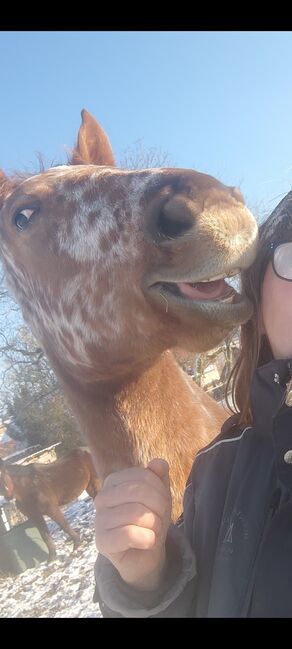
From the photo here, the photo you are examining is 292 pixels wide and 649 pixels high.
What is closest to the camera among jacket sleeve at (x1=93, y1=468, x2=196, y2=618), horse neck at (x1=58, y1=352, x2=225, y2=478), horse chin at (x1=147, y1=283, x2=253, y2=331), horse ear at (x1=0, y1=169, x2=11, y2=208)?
jacket sleeve at (x1=93, y1=468, x2=196, y2=618)

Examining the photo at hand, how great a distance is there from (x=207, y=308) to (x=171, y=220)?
12.8 inches

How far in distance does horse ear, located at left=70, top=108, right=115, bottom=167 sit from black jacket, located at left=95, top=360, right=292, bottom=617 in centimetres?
219

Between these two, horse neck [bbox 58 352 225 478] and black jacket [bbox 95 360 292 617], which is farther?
horse neck [bbox 58 352 225 478]

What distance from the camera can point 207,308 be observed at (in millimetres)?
1600

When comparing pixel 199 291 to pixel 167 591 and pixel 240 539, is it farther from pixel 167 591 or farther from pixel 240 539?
pixel 167 591

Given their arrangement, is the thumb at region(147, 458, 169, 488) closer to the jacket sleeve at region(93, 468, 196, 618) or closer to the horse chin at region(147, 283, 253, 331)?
the jacket sleeve at region(93, 468, 196, 618)

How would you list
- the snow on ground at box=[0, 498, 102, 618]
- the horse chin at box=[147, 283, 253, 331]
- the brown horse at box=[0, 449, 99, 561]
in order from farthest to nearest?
the brown horse at box=[0, 449, 99, 561], the snow on ground at box=[0, 498, 102, 618], the horse chin at box=[147, 283, 253, 331]

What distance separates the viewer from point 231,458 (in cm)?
161

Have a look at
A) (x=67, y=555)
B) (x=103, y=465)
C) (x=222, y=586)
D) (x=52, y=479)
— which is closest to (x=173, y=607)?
(x=222, y=586)

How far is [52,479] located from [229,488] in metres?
9.14

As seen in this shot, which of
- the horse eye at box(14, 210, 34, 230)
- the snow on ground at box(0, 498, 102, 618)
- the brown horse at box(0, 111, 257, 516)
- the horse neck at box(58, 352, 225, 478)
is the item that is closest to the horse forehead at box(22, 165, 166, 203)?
the brown horse at box(0, 111, 257, 516)

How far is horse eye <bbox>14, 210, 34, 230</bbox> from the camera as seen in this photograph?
233 centimetres

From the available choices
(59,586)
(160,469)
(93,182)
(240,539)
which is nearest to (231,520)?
(240,539)

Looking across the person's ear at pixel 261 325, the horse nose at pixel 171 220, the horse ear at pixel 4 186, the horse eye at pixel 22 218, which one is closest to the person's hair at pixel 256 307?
the person's ear at pixel 261 325
